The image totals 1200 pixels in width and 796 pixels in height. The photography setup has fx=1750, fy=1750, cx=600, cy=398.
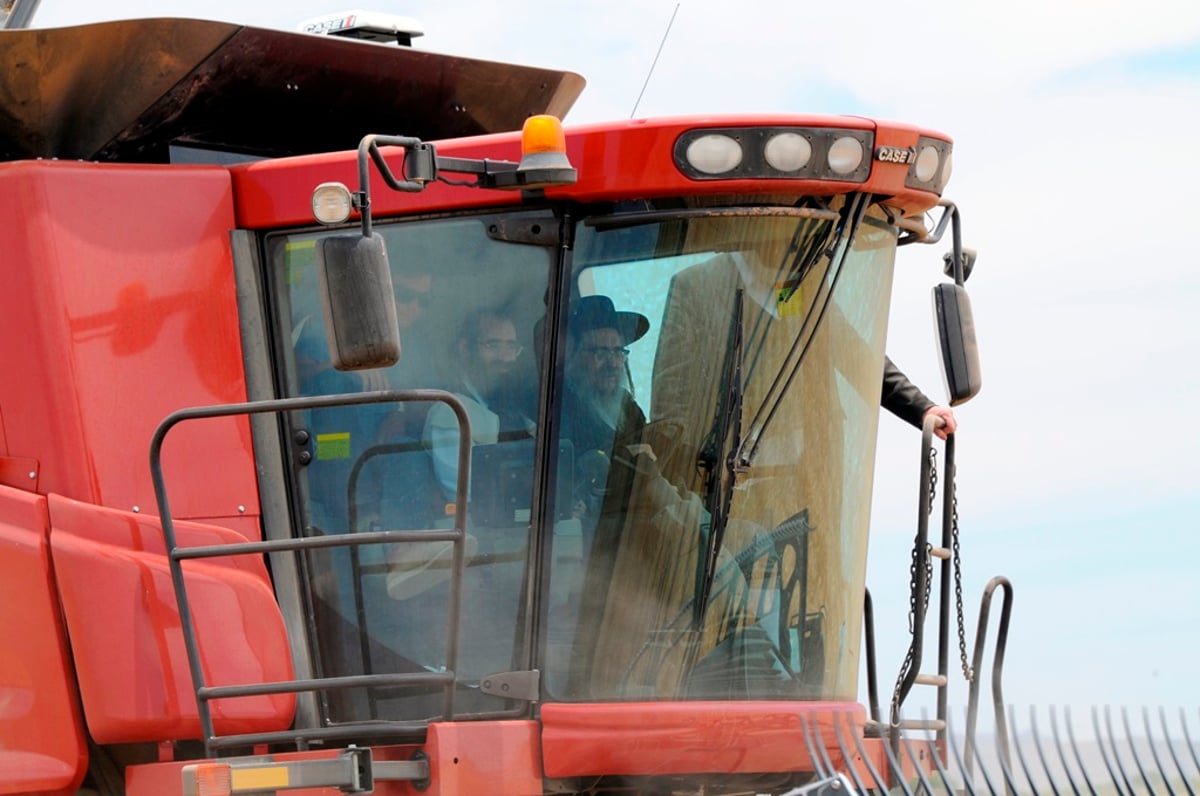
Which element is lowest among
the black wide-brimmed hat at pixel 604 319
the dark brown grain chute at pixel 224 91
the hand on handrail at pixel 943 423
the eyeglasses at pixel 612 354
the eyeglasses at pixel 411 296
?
the hand on handrail at pixel 943 423

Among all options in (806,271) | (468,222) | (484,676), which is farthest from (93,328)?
(806,271)

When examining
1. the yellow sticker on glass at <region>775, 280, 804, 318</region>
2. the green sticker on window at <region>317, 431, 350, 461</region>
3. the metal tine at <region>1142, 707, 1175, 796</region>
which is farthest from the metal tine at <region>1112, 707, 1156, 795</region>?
the green sticker on window at <region>317, 431, 350, 461</region>

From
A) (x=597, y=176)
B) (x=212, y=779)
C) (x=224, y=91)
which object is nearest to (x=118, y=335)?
(x=224, y=91)

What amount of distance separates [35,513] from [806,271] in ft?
6.86

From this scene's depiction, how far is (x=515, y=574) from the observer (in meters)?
4.51

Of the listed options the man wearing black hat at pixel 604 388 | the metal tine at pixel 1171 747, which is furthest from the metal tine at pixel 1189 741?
the man wearing black hat at pixel 604 388

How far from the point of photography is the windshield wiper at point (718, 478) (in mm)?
4539

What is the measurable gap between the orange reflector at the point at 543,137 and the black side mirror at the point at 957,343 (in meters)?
1.39

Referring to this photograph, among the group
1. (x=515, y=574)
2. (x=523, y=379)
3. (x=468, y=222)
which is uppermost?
(x=468, y=222)

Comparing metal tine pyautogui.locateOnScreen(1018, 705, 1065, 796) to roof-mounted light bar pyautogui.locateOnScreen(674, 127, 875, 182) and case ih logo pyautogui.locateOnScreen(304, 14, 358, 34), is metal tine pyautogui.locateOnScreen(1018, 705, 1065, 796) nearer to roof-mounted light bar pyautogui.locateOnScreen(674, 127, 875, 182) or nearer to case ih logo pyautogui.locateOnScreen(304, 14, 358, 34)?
roof-mounted light bar pyautogui.locateOnScreen(674, 127, 875, 182)

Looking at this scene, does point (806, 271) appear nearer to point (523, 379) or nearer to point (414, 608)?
point (523, 379)

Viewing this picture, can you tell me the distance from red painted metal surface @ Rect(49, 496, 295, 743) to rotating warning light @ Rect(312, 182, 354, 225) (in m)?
0.91

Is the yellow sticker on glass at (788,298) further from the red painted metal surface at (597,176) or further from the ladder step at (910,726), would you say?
the ladder step at (910,726)

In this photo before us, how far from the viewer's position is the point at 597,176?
4496 mm
